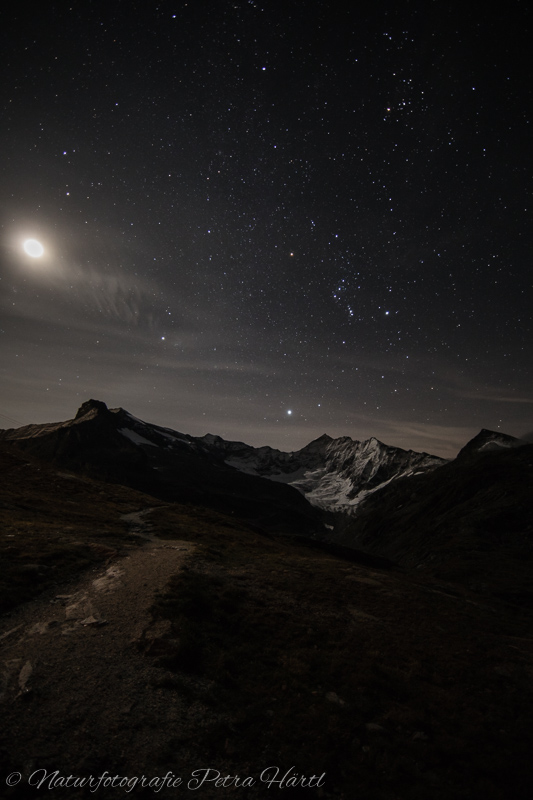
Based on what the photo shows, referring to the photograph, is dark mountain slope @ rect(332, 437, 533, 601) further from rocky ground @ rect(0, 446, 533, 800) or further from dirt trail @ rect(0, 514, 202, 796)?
dirt trail @ rect(0, 514, 202, 796)

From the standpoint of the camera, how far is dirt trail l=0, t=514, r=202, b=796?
6.07m

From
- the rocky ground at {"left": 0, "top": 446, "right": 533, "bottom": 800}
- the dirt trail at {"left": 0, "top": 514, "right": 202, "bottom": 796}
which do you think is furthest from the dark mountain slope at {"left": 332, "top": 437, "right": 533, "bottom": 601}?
the dirt trail at {"left": 0, "top": 514, "right": 202, "bottom": 796}

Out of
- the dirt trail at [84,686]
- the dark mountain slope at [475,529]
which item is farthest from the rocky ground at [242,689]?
the dark mountain slope at [475,529]

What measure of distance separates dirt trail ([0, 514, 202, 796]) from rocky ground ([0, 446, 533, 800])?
41mm

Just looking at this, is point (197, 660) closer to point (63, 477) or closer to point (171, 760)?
point (171, 760)

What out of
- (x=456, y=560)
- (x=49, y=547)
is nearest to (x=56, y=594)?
(x=49, y=547)

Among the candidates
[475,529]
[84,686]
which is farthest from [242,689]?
[475,529]

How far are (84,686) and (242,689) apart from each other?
4.05 metres

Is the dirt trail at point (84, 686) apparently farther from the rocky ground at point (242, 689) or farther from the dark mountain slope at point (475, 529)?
the dark mountain slope at point (475, 529)

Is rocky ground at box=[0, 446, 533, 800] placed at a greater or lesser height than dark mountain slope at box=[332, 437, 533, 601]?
greater

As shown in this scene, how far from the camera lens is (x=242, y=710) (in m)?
7.71

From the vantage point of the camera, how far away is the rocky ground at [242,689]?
20.0 feet

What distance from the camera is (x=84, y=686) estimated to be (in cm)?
786

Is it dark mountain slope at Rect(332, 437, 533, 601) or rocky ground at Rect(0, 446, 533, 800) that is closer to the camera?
rocky ground at Rect(0, 446, 533, 800)
